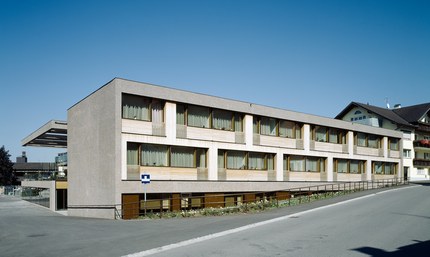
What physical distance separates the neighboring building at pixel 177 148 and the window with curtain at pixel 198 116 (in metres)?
0.07

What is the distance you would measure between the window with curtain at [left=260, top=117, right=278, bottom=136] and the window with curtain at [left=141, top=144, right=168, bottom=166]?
10.1m

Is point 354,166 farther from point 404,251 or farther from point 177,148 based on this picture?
point 404,251

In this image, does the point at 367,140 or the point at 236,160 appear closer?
the point at 236,160

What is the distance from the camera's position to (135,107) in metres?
27.1

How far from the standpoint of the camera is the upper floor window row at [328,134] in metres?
40.6

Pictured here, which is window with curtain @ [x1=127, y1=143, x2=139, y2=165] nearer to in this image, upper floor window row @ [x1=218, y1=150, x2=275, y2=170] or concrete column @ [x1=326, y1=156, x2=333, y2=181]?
upper floor window row @ [x1=218, y1=150, x2=275, y2=170]

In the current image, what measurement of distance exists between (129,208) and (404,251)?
17.4 metres

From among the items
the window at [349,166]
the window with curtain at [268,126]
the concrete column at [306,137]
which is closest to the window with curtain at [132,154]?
the window with curtain at [268,126]

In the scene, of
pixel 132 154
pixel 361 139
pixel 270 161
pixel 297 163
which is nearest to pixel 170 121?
pixel 132 154

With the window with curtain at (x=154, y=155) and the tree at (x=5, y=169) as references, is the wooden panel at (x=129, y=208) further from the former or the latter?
the tree at (x=5, y=169)

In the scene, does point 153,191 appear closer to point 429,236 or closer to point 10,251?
point 10,251

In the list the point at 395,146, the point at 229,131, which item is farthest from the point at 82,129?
the point at 395,146

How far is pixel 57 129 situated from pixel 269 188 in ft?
60.9

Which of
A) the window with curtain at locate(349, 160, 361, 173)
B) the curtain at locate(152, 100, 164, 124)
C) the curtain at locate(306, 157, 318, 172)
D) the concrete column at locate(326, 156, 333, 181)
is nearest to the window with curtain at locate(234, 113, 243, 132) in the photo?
the curtain at locate(152, 100, 164, 124)
